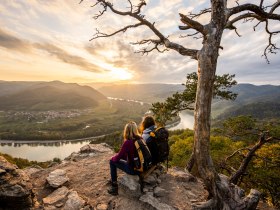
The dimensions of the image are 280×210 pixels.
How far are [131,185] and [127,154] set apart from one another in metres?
1.10

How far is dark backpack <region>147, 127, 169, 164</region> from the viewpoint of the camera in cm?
675

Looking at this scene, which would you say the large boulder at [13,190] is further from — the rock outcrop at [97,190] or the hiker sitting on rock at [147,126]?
the hiker sitting on rock at [147,126]

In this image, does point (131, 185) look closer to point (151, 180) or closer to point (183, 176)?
point (151, 180)

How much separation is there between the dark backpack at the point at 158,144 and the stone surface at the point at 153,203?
3.96ft

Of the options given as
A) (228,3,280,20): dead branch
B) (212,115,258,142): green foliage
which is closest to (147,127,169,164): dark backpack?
(228,3,280,20): dead branch

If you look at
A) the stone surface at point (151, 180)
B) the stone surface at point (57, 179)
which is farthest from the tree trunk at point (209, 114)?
the stone surface at point (57, 179)

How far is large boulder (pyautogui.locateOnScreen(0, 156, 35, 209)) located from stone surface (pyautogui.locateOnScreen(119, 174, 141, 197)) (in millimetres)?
2646

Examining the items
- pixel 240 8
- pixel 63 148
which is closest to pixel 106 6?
pixel 240 8

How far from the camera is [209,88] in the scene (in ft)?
19.9

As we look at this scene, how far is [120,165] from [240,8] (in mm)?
6488

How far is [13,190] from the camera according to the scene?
5316mm

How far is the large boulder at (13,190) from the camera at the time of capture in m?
5.18

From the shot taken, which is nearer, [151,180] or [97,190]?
[97,190]

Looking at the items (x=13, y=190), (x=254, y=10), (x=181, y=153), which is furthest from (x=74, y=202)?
(x=181, y=153)
